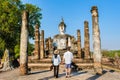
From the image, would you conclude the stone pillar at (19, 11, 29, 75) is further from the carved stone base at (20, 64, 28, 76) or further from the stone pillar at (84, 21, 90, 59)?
the stone pillar at (84, 21, 90, 59)

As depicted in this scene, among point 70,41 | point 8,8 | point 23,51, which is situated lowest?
point 23,51

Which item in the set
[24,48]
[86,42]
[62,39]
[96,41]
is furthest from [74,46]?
[24,48]

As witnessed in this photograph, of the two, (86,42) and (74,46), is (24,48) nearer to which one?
(86,42)

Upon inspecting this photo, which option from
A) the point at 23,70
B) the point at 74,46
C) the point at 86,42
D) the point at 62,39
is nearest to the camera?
the point at 23,70

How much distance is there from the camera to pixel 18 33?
3956cm

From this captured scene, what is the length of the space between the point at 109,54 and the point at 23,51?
33.4 m

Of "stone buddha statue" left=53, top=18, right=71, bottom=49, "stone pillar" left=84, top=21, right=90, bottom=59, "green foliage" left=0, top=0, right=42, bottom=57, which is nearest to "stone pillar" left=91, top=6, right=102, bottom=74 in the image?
"stone pillar" left=84, top=21, right=90, bottom=59

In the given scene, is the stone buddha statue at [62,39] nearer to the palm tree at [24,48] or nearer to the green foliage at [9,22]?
the green foliage at [9,22]

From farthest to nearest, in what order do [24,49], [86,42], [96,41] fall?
[86,42] < [96,41] < [24,49]

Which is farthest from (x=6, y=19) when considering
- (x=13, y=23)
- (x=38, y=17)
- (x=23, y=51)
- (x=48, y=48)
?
(x=23, y=51)

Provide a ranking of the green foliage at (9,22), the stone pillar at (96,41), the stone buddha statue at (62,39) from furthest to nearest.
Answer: the stone buddha statue at (62,39) → the green foliage at (9,22) → the stone pillar at (96,41)

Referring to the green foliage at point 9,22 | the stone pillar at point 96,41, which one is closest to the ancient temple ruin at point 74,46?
the stone pillar at point 96,41

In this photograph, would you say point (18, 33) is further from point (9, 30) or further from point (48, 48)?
point (48, 48)

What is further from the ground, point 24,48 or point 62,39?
point 62,39
